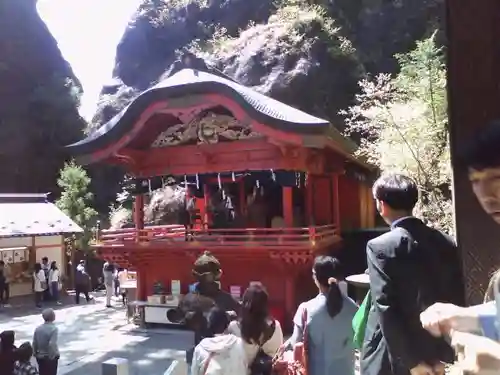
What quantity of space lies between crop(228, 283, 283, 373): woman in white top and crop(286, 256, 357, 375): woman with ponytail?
0.36 m

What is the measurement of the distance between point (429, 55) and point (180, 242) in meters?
7.06

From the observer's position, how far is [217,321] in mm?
2764

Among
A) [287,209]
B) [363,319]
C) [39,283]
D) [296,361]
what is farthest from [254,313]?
[39,283]

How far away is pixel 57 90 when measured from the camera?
85.4 feet

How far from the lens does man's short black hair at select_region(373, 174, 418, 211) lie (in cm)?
232

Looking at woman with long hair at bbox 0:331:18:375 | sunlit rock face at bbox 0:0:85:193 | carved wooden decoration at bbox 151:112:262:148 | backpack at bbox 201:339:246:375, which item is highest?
sunlit rock face at bbox 0:0:85:193

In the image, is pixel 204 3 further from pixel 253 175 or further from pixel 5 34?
pixel 253 175

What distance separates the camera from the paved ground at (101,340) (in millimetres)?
8001

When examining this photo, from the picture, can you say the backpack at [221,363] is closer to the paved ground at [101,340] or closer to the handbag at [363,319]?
the handbag at [363,319]

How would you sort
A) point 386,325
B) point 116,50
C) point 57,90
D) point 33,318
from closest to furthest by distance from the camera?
point 386,325 → point 33,318 → point 57,90 → point 116,50

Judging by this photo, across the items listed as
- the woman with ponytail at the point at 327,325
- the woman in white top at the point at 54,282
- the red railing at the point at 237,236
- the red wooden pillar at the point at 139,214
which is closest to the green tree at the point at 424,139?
the red railing at the point at 237,236

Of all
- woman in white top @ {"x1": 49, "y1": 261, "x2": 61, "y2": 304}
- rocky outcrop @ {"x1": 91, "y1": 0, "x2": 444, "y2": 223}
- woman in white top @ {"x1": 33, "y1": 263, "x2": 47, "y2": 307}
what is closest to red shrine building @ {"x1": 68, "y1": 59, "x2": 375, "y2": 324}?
woman in white top @ {"x1": 33, "y1": 263, "x2": 47, "y2": 307}

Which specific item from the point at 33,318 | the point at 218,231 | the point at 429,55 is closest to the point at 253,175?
the point at 218,231

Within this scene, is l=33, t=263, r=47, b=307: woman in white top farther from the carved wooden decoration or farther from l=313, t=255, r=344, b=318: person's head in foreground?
l=313, t=255, r=344, b=318: person's head in foreground
